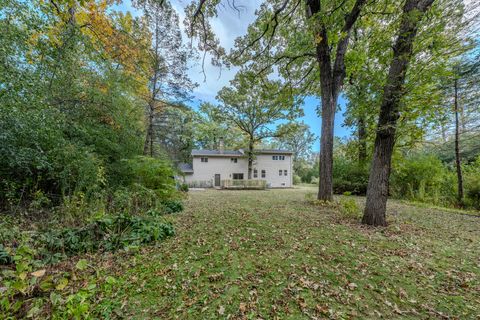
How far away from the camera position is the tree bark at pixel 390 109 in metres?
3.81

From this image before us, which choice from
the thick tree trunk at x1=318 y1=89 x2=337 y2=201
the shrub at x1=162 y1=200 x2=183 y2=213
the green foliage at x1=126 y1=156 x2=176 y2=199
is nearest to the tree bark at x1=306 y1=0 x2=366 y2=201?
the thick tree trunk at x1=318 y1=89 x2=337 y2=201

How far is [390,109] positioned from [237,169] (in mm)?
16310

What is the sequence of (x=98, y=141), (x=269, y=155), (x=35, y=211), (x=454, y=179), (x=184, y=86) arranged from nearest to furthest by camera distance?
(x=35, y=211) → (x=98, y=141) → (x=454, y=179) → (x=184, y=86) → (x=269, y=155)

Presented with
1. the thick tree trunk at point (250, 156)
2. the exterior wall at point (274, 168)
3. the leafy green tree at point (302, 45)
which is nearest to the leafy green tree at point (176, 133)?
the thick tree trunk at point (250, 156)

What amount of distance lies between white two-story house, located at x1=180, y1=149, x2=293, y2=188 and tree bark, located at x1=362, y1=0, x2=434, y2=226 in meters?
15.3

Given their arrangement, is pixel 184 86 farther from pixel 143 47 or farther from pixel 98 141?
pixel 98 141

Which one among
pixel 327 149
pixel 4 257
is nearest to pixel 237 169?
pixel 327 149

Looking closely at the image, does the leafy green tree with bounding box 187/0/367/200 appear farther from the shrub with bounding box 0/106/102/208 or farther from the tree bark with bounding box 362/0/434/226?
the shrub with bounding box 0/106/102/208

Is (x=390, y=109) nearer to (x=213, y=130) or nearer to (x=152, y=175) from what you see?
(x=152, y=175)

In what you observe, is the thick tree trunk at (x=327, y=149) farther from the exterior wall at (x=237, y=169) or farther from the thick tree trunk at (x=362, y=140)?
the exterior wall at (x=237, y=169)

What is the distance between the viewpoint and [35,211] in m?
4.18

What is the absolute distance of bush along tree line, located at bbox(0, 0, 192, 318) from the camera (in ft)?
7.43

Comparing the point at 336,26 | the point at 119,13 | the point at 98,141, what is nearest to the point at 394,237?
the point at 336,26

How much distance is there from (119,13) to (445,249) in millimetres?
13906
